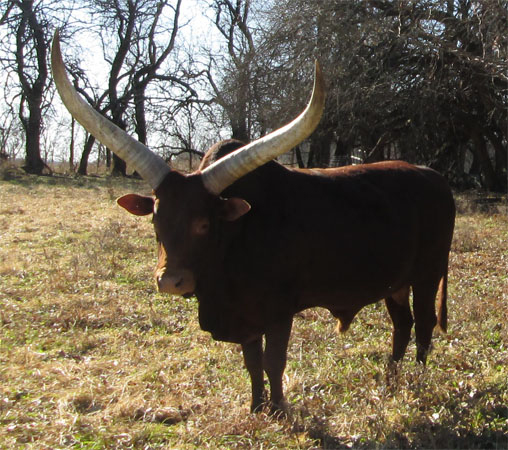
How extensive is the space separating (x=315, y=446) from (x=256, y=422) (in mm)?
380

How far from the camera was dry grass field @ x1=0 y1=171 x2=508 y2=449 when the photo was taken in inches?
129

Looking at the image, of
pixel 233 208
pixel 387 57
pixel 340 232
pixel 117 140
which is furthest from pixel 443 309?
pixel 387 57

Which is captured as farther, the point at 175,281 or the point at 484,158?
the point at 484,158

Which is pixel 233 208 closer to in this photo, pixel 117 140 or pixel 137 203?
pixel 137 203

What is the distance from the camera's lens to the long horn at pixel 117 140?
340cm

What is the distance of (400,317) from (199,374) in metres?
1.74

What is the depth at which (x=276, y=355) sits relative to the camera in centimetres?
353

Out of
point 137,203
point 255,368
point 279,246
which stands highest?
point 137,203

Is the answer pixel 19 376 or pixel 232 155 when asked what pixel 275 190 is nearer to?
pixel 232 155

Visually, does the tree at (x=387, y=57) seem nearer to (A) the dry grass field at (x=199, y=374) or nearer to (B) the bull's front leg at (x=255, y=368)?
(A) the dry grass field at (x=199, y=374)

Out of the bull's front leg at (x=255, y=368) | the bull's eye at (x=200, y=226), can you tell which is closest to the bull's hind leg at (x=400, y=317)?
the bull's front leg at (x=255, y=368)

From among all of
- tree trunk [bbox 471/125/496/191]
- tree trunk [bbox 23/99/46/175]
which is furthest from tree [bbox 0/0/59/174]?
tree trunk [bbox 471/125/496/191]

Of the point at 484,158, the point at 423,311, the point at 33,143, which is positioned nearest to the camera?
the point at 423,311

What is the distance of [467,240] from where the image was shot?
887cm
